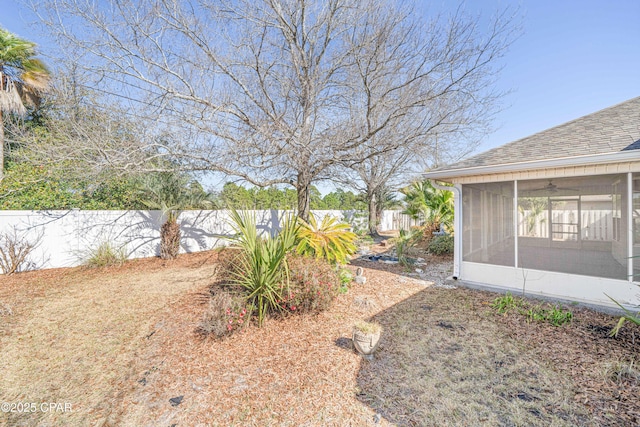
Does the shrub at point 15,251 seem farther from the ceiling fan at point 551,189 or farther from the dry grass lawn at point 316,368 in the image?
the ceiling fan at point 551,189

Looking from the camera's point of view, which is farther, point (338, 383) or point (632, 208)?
point (632, 208)

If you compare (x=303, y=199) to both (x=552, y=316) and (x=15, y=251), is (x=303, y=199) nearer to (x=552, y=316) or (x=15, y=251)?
(x=552, y=316)

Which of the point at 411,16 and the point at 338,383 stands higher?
the point at 411,16

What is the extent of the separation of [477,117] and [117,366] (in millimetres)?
8443

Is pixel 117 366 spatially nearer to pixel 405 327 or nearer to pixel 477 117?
pixel 405 327

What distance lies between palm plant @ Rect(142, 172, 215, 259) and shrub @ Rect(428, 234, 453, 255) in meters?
→ 7.77

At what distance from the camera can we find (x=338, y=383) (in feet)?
8.74

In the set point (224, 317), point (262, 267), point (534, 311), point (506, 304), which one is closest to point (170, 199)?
point (262, 267)

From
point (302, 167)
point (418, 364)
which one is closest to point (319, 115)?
Result: point (302, 167)

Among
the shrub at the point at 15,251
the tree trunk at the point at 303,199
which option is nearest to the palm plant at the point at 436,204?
the tree trunk at the point at 303,199

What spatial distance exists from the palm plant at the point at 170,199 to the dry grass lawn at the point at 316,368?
3468 millimetres

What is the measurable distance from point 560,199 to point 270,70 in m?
8.58

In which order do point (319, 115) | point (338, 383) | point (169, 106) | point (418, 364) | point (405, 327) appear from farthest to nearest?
1. point (319, 115)
2. point (169, 106)
3. point (405, 327)
4. point (418, 364)
5. point (338, 383)

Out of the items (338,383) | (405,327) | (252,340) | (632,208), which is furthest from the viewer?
(632,208)
